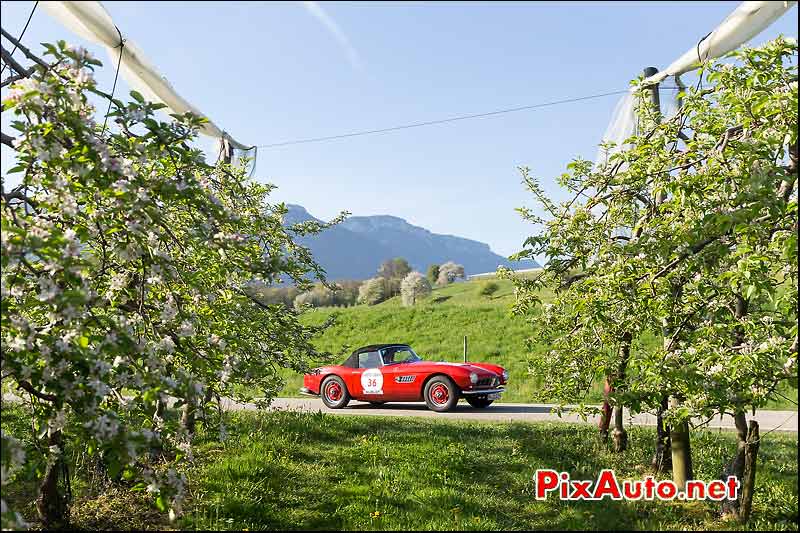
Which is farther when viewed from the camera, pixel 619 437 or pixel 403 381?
pixel 403 381

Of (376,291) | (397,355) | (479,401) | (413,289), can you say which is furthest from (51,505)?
(376,291)

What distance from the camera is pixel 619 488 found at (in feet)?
22.1

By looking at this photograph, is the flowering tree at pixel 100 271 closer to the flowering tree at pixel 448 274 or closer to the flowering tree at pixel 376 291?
the flowering tree at pixel 376 291

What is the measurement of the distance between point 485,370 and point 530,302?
597 centimetres

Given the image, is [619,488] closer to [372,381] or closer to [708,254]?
[708,254]

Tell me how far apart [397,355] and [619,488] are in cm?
786

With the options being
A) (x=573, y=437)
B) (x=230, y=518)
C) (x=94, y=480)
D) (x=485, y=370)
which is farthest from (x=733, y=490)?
(x=485, y=370)

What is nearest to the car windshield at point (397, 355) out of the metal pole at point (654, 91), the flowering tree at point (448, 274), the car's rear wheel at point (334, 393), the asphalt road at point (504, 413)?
the asphalt road at point (504, 413)

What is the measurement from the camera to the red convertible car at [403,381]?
12969 mm

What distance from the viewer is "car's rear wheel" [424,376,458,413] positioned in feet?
42.7

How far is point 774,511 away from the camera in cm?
598

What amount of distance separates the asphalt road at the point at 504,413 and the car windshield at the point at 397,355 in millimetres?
1093

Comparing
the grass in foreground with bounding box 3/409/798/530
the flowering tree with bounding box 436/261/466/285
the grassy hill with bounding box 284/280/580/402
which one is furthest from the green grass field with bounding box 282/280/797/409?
the flowering tree with bounding box 436/261/466/285

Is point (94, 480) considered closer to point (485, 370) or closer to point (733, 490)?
point (733, 490)
